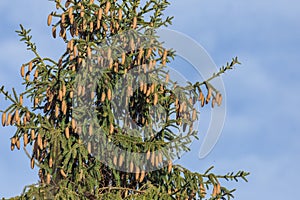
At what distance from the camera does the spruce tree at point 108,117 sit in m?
14.6

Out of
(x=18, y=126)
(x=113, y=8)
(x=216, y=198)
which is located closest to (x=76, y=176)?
(x=18, y=126)

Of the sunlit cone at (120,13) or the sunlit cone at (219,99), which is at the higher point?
the sunlit cone at (120,13)

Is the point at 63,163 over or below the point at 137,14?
below

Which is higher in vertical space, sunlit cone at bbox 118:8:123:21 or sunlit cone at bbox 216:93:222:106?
sunlit cone at bbox 118:8:123:21

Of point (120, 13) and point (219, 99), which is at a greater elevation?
point (120, 13)

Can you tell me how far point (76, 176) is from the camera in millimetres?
14539

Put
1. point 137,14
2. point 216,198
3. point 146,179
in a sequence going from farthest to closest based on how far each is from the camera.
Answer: point 137,14, point 146,179, point 216,198

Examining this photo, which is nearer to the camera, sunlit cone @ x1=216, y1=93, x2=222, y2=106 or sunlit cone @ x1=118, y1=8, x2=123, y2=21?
sunlit cone @ x1=216, y1=93, x2=222, y2=106

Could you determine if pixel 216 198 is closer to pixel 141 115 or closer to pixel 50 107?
pixel 141 115

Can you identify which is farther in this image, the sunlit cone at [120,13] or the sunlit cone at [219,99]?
the sunlit cone at [120,13]

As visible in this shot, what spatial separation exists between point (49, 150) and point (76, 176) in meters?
0.85

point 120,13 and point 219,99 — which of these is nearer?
point 219,99

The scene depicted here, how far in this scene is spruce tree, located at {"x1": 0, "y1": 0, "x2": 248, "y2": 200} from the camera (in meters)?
14.6

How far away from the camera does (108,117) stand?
597 inches
